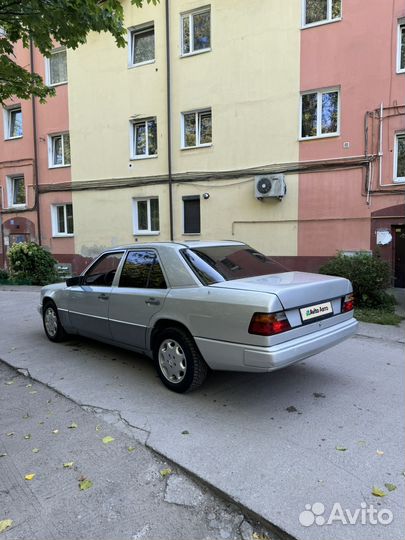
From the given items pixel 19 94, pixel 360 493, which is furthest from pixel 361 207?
pixel 360 493

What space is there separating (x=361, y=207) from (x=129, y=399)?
8.98m

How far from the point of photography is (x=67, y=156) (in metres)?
16.2

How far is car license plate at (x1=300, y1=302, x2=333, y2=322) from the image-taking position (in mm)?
3671

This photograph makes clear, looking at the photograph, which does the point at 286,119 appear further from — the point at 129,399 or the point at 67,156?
the point at 129,399

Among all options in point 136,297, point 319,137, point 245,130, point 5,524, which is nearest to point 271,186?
point 319,137

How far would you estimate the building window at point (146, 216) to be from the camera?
14.4m

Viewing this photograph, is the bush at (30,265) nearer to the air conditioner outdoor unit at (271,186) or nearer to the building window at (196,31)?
the air conditioner outdoor unit at (271,186)

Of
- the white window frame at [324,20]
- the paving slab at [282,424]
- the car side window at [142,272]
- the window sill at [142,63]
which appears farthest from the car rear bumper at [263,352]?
the window sill at [142,63]

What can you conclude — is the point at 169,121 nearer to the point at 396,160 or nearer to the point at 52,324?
the point at 396,160

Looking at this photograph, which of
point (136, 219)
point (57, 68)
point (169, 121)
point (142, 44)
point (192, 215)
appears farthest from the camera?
point (57, 68)

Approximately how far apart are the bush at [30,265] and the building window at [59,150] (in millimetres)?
3899

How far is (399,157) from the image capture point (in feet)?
34.7

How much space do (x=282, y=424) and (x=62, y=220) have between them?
15034 mm

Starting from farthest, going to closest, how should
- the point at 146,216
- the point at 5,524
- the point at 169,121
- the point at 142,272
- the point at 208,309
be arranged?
the point at 146,216 → the point at 169,121 → the point at 142,272 → the point at 208,309 → the point at 5,524
